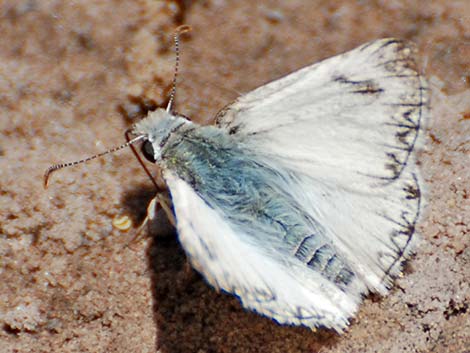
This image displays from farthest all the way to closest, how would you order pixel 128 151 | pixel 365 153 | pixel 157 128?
pixel 128 151 → pixel 157 128 → pixel 365 153

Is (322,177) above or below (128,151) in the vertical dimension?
above

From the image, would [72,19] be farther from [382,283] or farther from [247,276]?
[382,283]

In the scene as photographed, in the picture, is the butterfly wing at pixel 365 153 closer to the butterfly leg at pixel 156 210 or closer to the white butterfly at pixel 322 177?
the white butterfly at pixel 322 177

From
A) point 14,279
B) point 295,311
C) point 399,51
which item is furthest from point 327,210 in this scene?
point 14,279

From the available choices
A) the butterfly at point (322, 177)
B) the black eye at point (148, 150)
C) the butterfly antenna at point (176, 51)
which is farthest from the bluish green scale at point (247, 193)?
the butterfly antenna at point (176, 51)

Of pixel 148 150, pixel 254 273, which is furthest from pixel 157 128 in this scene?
pixel 254 273

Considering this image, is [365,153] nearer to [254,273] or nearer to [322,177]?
[322,177]
